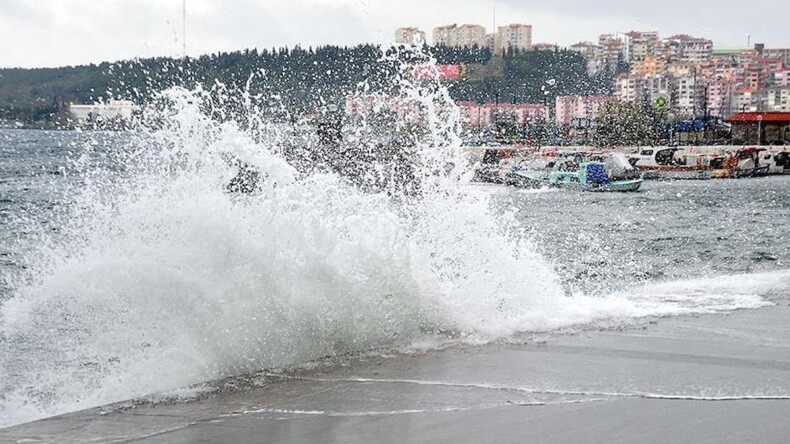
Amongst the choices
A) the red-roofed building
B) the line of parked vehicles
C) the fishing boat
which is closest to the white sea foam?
the fishing boat

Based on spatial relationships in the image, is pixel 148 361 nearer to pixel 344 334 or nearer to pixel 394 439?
pixel 344 334

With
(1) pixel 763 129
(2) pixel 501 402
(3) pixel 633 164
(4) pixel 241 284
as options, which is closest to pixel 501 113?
(1) pixel 763 129

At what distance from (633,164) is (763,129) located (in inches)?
698

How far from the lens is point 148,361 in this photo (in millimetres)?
9727

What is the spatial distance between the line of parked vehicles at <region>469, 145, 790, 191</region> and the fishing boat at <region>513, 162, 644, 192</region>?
2.8 inches

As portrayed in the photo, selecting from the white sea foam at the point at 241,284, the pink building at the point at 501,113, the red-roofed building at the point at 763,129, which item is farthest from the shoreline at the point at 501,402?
the pink building at the point at 501,113

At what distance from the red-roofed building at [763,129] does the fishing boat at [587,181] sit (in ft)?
103

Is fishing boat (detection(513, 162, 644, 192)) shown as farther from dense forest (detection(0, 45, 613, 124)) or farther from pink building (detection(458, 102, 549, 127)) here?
pink building (detection(458, 102, 549, 127))

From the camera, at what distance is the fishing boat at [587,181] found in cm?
6894

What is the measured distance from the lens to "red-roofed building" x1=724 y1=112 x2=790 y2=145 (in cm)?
9912

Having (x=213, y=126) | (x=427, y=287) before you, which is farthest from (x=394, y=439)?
(x=213, y=126)

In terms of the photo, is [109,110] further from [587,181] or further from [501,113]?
[587,181]

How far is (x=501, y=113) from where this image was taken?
15200 cm

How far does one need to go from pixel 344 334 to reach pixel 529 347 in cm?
183
